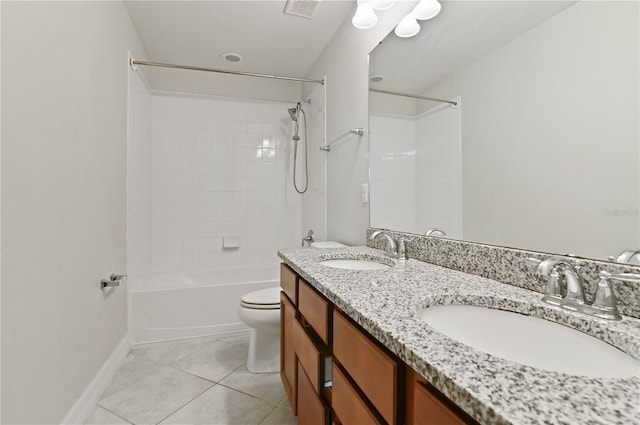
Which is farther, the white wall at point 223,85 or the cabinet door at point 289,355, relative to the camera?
the white wall at point 223,85

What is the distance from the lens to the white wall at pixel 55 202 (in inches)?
36.4

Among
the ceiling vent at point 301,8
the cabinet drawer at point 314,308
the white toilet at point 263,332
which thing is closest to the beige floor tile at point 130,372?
the white toilet at point 263,332

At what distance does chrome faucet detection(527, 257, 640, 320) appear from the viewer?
Result: 59cm

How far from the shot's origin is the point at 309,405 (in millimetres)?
1033

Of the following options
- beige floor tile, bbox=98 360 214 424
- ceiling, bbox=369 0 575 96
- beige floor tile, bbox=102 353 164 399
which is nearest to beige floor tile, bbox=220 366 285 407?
beige floor tile, bbox=98 360 214 424

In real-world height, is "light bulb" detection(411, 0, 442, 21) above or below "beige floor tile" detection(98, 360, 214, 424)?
above

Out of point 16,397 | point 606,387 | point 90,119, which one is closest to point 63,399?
point 16,397

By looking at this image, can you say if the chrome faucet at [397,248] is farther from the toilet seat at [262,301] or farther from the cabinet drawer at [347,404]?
the toilet seat at [262,301]

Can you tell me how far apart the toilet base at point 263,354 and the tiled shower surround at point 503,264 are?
1.10 meters

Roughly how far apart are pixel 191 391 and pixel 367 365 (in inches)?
57.1

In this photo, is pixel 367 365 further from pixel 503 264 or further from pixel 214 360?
pixel 214 360

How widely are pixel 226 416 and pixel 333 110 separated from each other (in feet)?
6.83

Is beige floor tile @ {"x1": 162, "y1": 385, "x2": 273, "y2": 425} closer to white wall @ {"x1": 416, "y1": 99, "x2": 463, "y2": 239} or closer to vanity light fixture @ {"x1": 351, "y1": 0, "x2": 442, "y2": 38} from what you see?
white wall @ {"x1": 416, "y1": 99, "x2": 463, "y2": 239}

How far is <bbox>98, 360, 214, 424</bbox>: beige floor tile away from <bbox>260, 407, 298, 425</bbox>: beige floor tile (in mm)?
460
